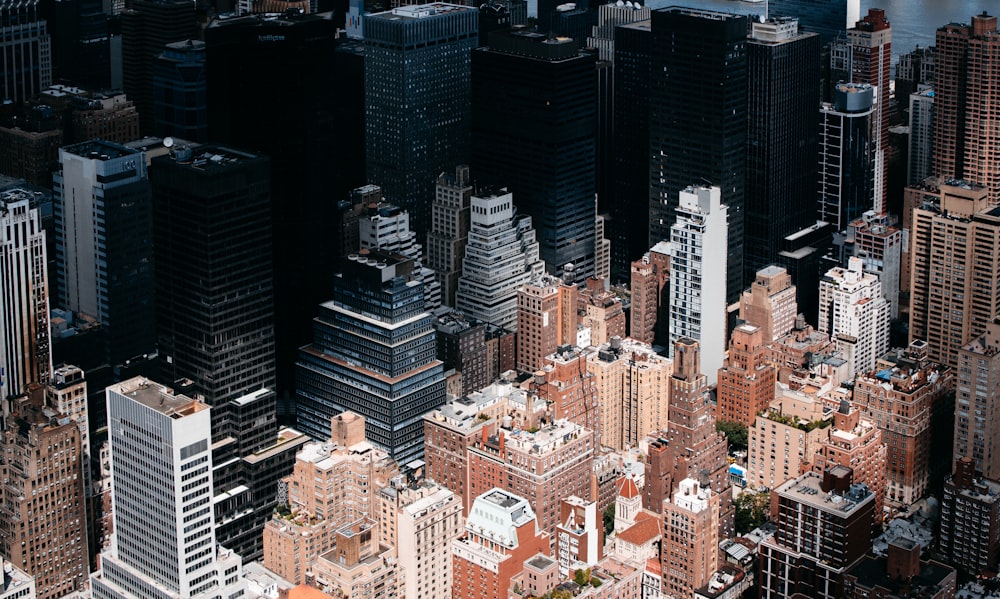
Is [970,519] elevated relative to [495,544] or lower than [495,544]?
lower

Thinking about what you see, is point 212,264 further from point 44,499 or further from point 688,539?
point 688,539

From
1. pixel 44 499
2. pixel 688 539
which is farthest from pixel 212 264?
pixel 688 539

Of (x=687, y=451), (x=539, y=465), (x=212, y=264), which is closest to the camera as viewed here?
(x=539, y=465)

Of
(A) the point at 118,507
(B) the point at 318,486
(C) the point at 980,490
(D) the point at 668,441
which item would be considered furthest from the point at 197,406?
(C) the point at 980,490

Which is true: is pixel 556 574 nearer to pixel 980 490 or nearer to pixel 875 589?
pixel 875 589

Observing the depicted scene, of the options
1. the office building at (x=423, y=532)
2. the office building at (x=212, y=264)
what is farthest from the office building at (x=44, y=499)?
the office building at (x=423, y=532)
